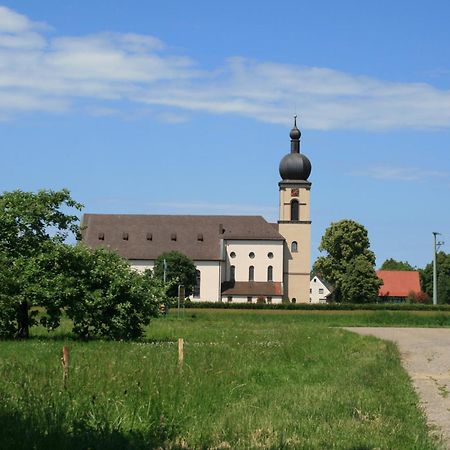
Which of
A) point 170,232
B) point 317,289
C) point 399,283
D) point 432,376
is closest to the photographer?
point 432,376

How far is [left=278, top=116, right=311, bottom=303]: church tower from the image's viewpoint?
A: 113000 millimetres

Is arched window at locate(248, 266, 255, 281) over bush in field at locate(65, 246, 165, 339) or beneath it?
over

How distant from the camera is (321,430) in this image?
1049cm

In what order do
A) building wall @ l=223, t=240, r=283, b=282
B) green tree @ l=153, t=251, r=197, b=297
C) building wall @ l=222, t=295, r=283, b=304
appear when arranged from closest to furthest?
green tree @ l=153, t=251, r=197, b=297 → building wall @ l=222, t=295, r=283, b=304 → building wall @ l=223, t=240, r=283, b=282

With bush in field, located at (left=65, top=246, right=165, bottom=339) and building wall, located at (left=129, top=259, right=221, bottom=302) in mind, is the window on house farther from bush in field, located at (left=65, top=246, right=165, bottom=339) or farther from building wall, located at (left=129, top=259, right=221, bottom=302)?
bush in field, located at (left=65, top=246, right=165, bottom=339)

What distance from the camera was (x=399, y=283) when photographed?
151 metres

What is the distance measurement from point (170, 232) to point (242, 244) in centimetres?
1019

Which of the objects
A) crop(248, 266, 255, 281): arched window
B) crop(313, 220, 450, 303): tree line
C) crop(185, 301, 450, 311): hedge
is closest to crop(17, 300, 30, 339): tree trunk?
Answer: crop(185, 301, 450, 311): hedge

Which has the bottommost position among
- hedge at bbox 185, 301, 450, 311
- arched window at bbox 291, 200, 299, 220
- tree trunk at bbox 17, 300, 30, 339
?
tree trunk at bbox 17, 300, 30, 339

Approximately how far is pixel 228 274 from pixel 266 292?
678 centimetres

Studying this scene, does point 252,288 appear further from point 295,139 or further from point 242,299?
point 295,139

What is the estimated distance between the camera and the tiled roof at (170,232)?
114312 millimetres

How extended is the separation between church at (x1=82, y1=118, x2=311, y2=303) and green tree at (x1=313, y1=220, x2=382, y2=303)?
2871 mm

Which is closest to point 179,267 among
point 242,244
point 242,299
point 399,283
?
point 242,299
